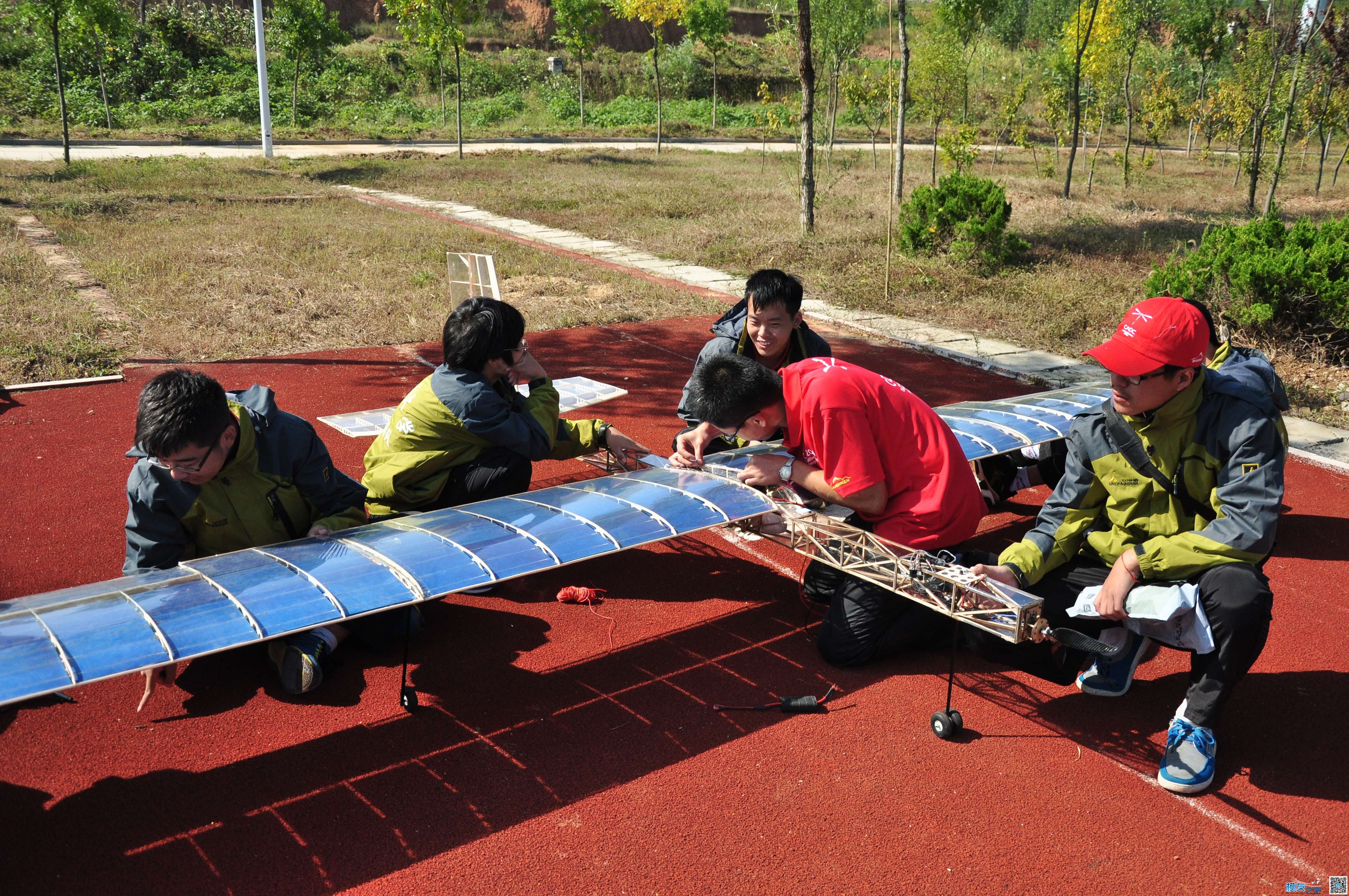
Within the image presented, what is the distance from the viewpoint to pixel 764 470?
4.29 meters

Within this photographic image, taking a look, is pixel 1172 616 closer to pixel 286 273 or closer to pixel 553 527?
pixel 553 527

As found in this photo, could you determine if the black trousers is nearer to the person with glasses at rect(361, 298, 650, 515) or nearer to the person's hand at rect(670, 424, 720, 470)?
the person's hand at rect(670, 424, 720, 470)

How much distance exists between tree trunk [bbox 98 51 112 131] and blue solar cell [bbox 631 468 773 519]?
26584mm

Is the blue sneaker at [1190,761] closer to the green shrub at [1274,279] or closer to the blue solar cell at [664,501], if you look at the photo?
the blue solar cell at [664,501]

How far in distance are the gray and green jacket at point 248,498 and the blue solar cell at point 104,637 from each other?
0.61m

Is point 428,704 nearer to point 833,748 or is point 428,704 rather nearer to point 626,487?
point 626,487

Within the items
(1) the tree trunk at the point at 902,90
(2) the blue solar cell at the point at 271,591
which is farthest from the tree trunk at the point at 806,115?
(2) the blue solar cell at the point at 271,591

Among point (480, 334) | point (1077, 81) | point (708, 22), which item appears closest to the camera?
point (480, 334)

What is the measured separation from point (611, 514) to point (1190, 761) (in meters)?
2.32

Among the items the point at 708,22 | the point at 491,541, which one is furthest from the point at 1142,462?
the point at 708,22

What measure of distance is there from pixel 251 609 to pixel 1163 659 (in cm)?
379

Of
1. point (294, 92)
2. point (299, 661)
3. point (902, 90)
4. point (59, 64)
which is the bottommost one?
point (299, 661)

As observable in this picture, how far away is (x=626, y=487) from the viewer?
4367 mm

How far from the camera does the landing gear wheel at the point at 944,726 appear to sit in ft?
12.1
